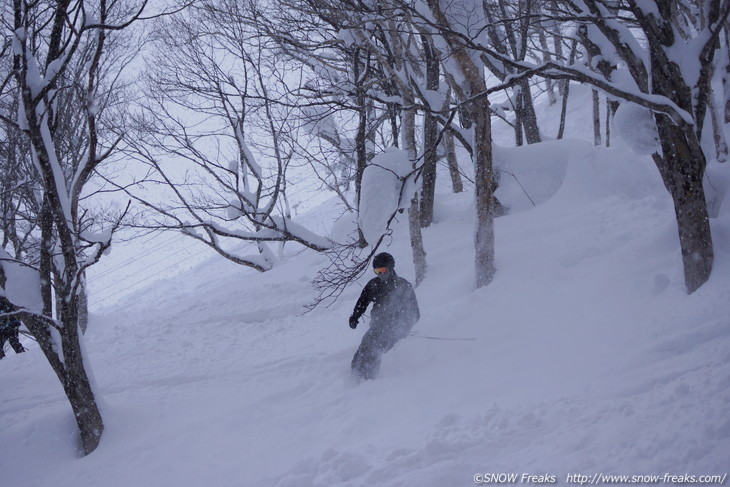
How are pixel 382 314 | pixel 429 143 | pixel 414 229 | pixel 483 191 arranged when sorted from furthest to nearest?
1. pixel 429 143
2. pixel 414 229
3. pixel 483 191
4. pixel 382 314

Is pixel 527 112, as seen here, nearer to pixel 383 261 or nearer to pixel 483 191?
pixel 483 191

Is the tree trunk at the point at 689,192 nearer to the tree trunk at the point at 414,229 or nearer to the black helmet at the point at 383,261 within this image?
the black helmet at the point at 383,261

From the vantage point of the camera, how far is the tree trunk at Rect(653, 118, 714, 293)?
15.3 feet

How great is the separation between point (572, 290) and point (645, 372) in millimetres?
2207

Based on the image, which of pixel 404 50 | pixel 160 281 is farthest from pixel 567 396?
pixel 160 281

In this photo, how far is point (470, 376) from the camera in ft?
17.5

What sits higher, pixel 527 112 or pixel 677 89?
pixel 527 112

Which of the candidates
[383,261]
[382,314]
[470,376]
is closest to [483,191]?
[383,261]

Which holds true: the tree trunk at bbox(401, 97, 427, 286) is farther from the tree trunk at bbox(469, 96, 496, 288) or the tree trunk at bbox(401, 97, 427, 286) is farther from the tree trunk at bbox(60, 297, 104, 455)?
the tree trunk at bbox(60, 297, 104, 455)

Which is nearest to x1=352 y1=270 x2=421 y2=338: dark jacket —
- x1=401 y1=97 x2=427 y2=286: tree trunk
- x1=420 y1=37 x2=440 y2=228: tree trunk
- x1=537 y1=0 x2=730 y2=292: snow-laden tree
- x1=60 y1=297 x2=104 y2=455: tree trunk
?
x1=401 y1=97 x2=427 y2=286: tree trunk

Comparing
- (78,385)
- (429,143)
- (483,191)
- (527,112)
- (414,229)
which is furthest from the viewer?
(527,112)

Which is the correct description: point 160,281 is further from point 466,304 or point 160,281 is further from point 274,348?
point 466,304

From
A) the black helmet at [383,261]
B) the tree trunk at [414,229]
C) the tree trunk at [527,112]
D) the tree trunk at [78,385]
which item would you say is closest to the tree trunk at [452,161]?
the tree trunk at [527,112]

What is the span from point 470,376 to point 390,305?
1.28m
